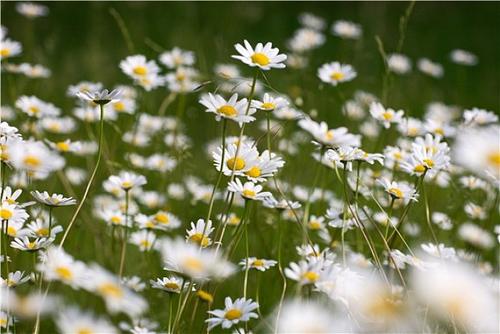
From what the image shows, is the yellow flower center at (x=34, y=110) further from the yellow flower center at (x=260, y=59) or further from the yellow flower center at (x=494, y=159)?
the yellow flower center at (x=494, y=159)

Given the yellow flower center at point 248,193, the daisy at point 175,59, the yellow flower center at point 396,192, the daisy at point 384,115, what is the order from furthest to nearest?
1. the daisy at point 175,59
2. the daisy at point 384,115
3. the yellow flower center at point 396,192
4. the yellow flower center at point 248,193

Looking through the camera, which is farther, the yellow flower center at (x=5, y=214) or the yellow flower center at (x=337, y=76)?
the yellow flower center at (x=337, y=76)

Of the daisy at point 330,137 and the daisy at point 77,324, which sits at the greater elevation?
the daisy at point 330,137

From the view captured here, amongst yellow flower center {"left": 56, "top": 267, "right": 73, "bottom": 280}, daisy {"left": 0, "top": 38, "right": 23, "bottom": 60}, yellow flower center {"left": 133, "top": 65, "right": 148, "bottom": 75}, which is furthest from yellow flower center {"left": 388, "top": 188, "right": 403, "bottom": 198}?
daisy {"left": 0, "top": 38, "right": 23, "bottom": 60}

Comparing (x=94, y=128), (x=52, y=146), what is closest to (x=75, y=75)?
(x=94, y=128)

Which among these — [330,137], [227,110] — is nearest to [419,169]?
[330,137]

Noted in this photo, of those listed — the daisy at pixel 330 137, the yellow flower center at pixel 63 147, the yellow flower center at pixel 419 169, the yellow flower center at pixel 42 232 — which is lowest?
the yellow flower center at pixel 42 232

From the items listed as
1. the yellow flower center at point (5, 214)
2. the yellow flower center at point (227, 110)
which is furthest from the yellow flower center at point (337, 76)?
the yellow flower center at point (5, 214)

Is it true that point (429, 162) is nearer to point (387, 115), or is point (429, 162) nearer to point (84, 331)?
point (387, 115)
